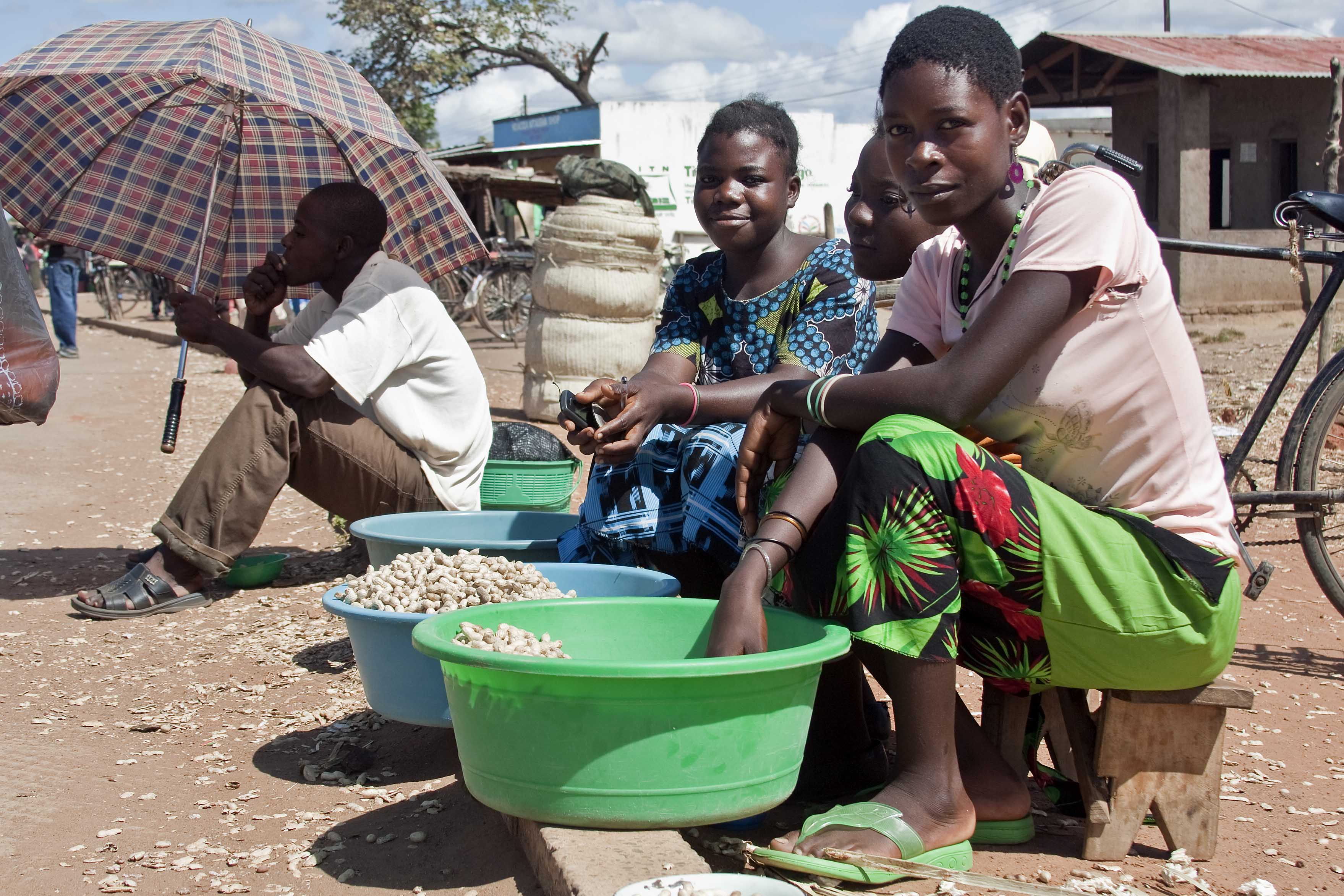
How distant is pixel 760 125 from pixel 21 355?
6.92ft

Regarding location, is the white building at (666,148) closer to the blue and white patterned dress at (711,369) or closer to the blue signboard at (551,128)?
the blue signboard at (551,128)

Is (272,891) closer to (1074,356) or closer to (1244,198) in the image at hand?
(1074,356)

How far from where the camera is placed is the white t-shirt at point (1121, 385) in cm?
193

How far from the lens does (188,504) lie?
12.8 ft

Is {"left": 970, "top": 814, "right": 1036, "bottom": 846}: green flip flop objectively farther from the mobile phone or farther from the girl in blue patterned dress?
the mobile phone

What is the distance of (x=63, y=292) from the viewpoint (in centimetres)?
1323

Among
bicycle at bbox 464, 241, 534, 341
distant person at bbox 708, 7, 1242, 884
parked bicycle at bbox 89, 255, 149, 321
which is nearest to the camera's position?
distant person at bbox 708, 7, 1242, 884

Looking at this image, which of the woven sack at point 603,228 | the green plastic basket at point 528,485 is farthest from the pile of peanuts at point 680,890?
the woven sack at point 603,228

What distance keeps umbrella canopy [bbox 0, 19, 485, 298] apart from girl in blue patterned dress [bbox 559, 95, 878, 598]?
145 centimetres

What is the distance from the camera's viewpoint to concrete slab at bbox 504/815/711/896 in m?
1.73

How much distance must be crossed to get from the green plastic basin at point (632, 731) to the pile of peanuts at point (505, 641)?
7 centimetres

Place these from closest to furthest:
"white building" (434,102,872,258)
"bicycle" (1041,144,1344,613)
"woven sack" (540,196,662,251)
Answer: "bicycle" (1041,144,1344,613) < "woven sack" (540,196,662,251) < "white building" (434,102,872,258)

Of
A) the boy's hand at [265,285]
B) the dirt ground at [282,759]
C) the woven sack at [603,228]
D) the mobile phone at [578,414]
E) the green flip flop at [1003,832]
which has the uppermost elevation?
the woven sack at [603,228]

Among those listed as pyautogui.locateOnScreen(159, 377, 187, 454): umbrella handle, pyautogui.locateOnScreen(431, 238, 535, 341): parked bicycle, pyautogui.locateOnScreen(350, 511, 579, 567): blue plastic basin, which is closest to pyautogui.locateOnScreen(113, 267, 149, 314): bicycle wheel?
pyautogui.locateOnScreen(431, 238, 535, 341): parked bicycle
